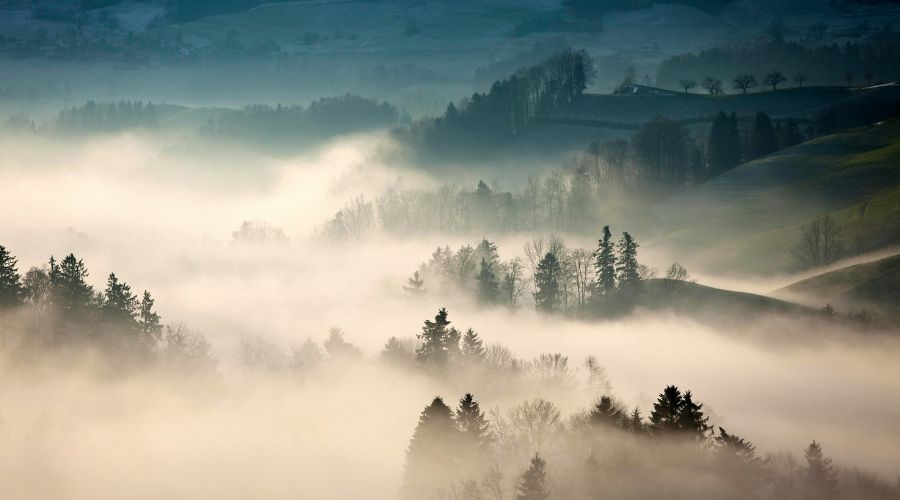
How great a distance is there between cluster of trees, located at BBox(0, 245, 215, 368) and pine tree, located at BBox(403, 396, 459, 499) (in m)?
53.9

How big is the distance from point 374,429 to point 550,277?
51.8 metres

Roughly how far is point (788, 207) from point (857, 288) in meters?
50.1

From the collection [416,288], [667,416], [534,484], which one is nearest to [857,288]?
[667,416]

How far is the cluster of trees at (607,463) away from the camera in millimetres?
80500

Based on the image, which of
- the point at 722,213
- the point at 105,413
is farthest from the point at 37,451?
the point at 722,213

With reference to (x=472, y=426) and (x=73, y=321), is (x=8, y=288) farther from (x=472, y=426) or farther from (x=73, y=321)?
(x=472, y=426)

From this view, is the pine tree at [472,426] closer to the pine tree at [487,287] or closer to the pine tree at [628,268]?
the pine tree at [628,268]

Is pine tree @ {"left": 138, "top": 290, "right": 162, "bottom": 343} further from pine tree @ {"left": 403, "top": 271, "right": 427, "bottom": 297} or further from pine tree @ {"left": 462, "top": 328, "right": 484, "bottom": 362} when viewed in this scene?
pine tree @ {"left": 462, "top": 328, "right": 484, "bottom": 362}

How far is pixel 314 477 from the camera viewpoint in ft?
352

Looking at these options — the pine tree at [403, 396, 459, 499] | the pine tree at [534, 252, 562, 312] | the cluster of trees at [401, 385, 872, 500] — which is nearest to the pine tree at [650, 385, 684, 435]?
the cluster of trees at [401, 385, 872, 500]

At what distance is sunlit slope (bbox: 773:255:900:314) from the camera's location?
125m

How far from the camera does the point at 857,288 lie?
424 ft

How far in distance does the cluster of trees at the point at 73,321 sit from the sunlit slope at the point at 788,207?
79.4 metres

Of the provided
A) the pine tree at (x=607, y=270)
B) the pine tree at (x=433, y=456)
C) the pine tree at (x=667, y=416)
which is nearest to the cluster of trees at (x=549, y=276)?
the pine tree at (x=607, y=270)
